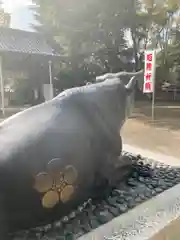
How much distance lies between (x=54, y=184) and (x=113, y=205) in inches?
27.9

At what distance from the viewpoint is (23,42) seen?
1099cm

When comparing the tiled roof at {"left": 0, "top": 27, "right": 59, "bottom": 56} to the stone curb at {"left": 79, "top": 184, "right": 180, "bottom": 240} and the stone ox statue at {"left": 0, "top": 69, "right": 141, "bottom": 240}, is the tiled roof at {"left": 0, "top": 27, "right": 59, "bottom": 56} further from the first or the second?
the stone curb at {"left": 79, "top": 184, "right": 180, "bottom": 240}

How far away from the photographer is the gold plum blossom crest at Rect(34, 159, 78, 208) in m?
1.66

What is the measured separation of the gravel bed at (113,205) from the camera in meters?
1.83

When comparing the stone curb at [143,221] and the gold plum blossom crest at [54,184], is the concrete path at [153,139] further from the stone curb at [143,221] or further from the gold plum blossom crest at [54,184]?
the gold plum blossom crest at [54,184]

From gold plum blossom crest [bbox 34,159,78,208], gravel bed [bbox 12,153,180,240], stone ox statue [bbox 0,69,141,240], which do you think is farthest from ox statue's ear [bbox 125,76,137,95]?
gold plum blossom crest [bbox 34,159,78,208]

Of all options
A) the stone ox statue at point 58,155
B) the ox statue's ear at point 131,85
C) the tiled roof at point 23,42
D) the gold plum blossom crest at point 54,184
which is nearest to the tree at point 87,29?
the tiled roof at point 23,42

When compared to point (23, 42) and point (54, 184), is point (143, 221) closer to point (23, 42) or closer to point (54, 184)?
point (54, 184)

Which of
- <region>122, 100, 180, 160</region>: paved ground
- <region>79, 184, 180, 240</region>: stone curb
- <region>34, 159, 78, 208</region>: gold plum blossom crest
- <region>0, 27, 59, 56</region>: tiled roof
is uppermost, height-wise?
<region>0, 27, 59, 56</region>: tiled roof

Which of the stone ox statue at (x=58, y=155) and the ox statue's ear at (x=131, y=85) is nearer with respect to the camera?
the stone ox statue at (x=58, y=155)

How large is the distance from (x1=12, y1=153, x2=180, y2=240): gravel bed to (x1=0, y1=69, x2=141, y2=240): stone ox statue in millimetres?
109

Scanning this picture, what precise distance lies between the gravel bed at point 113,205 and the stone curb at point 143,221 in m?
0.07

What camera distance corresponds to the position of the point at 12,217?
5.25ft

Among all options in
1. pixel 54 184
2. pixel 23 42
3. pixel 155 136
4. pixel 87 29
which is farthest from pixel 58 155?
pixel 87 29
